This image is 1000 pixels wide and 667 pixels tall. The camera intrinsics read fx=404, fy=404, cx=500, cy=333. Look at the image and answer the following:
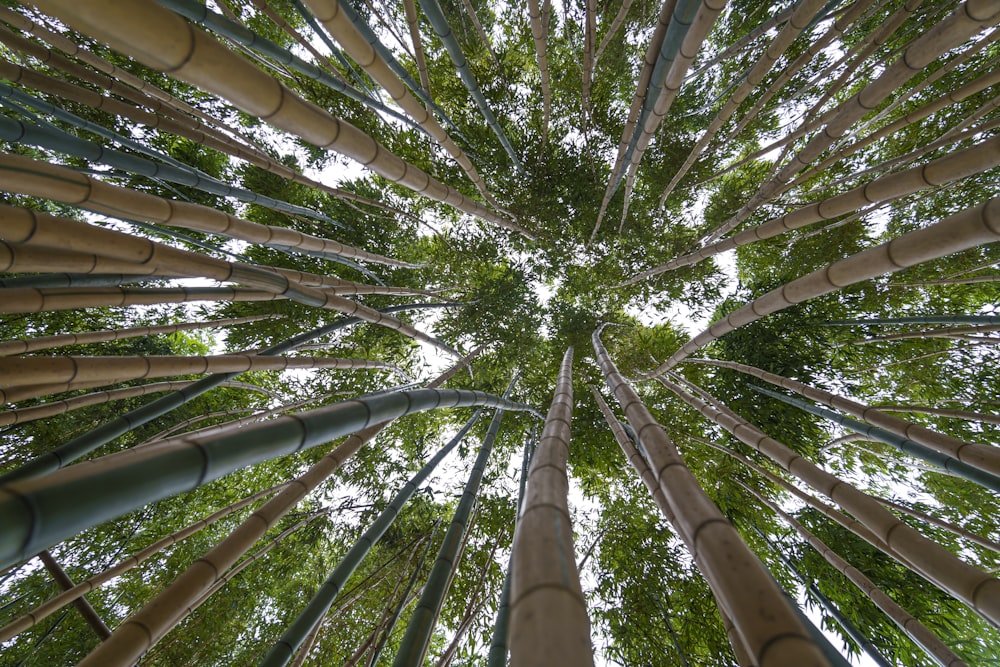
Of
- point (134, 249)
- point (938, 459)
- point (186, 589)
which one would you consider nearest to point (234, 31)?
point (134, 249)

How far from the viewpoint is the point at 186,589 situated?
63.9 inches

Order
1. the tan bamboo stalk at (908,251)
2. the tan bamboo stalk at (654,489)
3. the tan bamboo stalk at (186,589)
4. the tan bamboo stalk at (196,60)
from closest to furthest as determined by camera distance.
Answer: the tan bamboo stalk at (196,60)
the tan bamboo stalk at (908,251)
the tan bamboo stalk at (186,589)
the tan bamboo stalk at (654,489)

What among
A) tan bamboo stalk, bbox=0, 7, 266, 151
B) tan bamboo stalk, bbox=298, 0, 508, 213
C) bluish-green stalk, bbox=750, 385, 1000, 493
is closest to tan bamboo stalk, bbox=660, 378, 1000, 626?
bluish-green stalk, bbox=750, 385, 1000, 493

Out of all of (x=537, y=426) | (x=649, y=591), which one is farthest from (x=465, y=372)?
(x=649, y=591)

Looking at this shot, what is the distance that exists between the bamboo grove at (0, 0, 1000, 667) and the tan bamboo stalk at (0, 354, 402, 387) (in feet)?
0.06

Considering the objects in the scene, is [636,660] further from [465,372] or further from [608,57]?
[608,57]

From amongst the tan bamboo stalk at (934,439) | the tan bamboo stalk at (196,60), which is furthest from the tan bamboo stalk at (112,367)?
the tan bamboo stalk at (934,439)

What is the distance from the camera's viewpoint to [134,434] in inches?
189

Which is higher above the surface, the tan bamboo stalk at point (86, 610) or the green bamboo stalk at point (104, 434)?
the green bamboo stalk at point (104, 434)

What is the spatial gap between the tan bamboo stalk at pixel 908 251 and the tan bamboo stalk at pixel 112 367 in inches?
110

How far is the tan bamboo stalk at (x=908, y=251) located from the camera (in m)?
1.30

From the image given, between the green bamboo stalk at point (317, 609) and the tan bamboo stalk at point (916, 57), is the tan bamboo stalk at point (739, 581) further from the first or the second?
the tan bamboo stalk at point (916, 57)

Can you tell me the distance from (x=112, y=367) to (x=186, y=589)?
1012mm

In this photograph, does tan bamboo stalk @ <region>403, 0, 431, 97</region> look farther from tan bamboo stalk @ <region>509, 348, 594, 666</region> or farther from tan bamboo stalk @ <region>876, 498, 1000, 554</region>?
tan bamboo stalk @ <region>876, 498, 1000, 554</region>
